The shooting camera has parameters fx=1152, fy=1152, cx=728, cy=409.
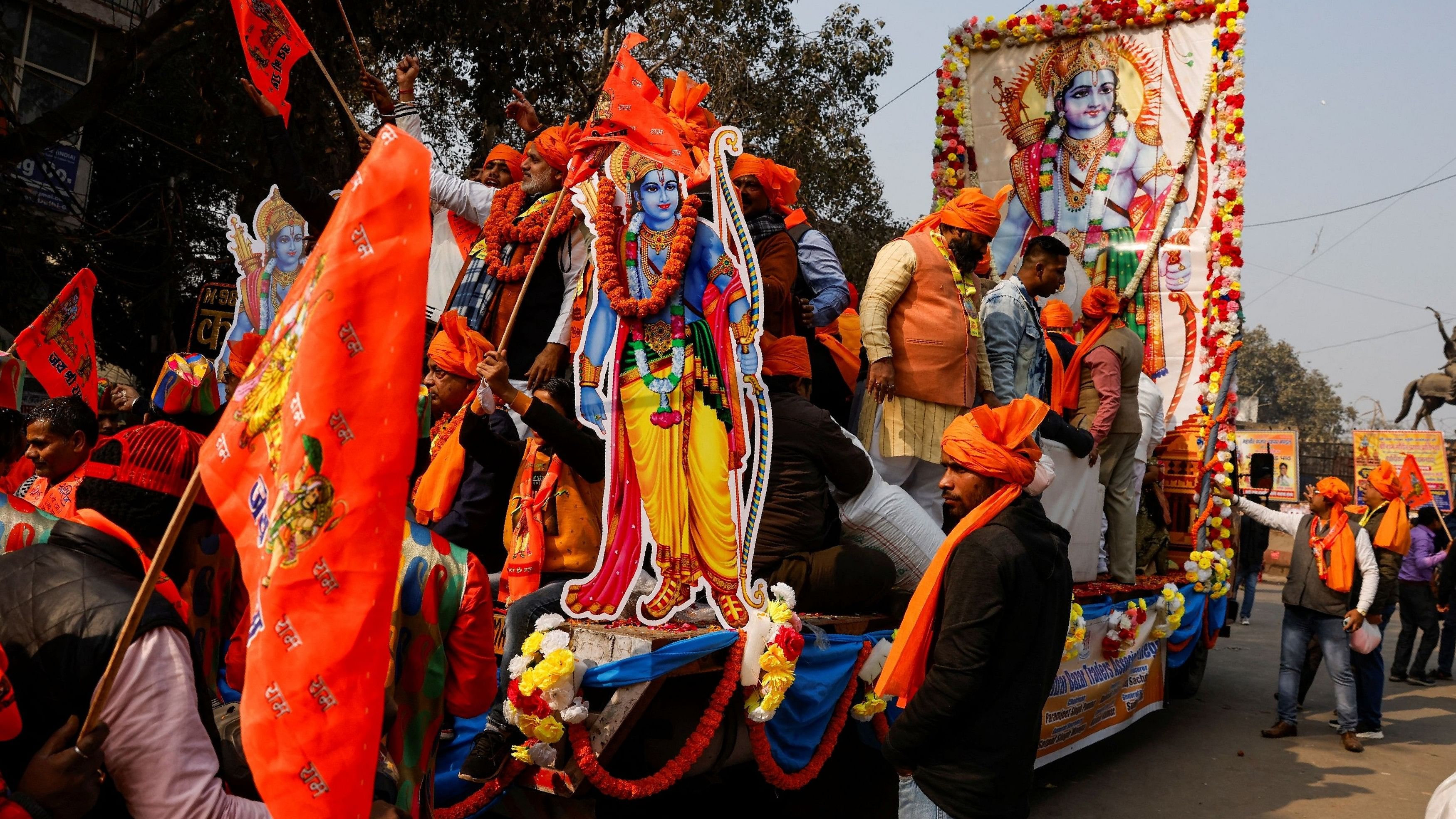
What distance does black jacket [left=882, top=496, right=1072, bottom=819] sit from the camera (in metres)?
3.20

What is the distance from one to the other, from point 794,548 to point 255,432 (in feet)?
10.3

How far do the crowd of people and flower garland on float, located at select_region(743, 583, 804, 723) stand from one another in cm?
42

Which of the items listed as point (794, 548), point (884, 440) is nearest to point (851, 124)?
point (884, 440)

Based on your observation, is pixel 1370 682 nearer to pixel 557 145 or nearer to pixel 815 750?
pixel 815 750

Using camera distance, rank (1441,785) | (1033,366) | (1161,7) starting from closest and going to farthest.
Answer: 1. (1441,785)
2. (1033,366)
3. (1161,7)

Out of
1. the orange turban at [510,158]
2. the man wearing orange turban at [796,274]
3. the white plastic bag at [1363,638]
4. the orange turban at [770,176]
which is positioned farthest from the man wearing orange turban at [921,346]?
the white plastic bag at [1363,638]

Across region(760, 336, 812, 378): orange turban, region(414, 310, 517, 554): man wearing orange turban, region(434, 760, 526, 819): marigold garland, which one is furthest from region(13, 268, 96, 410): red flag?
region(760, 336, 812, 378): orange turban

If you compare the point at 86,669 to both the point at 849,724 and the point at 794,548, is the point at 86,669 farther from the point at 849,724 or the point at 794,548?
the point at 849,724

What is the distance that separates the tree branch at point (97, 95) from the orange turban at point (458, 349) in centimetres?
388

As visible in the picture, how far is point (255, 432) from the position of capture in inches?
83.0

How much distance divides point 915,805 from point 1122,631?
404 cm

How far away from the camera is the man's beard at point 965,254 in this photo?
6.18m

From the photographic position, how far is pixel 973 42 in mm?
9695

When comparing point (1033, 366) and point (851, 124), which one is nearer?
point (1033, 366)
